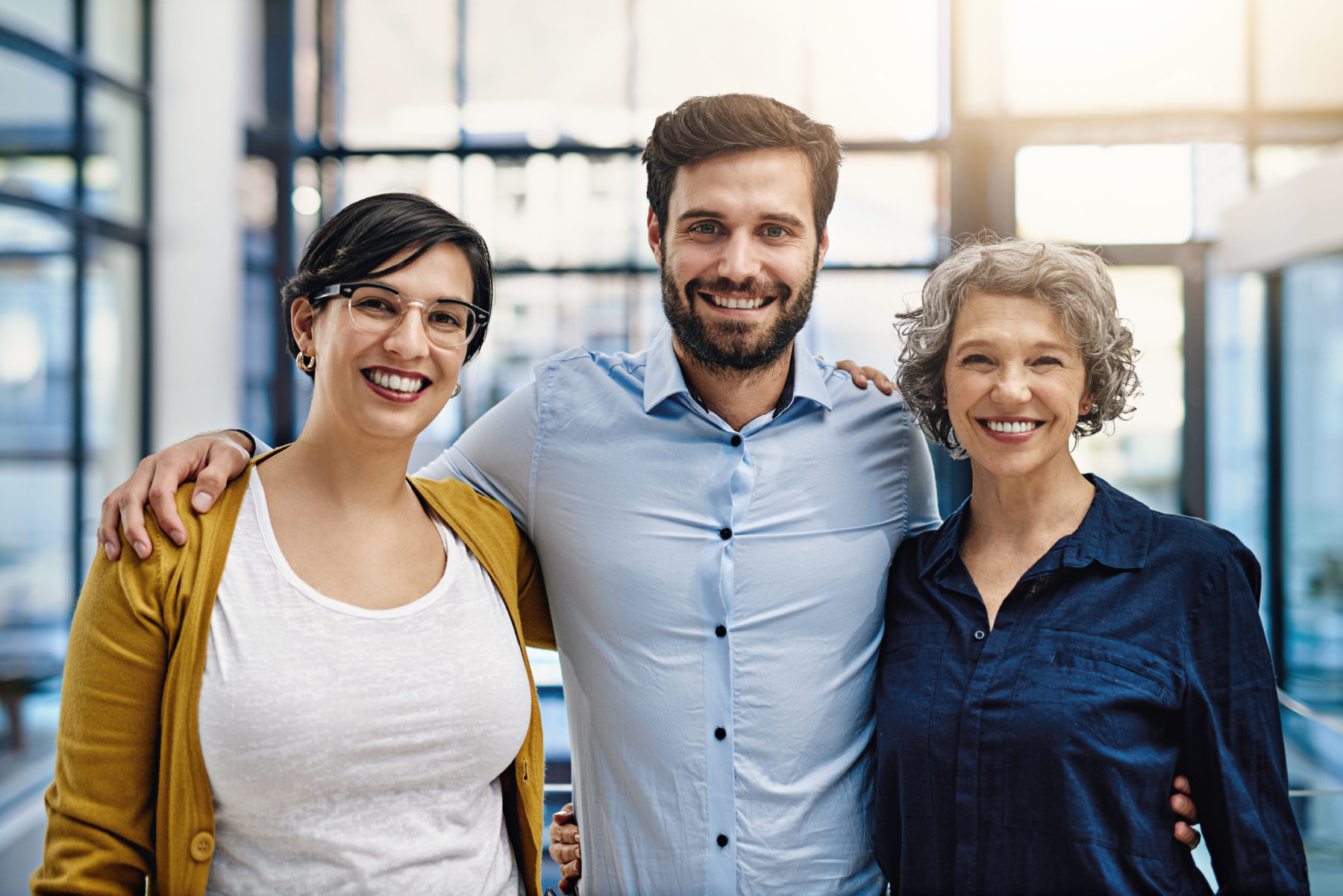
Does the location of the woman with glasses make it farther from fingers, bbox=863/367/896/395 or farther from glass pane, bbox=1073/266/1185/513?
glass pane, bbox=1073/266/1185/513

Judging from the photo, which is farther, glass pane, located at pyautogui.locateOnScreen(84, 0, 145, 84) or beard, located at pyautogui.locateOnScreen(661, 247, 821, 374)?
glass pane, located at pyautogui.locateOnScreen(84, 0, 145, 84)

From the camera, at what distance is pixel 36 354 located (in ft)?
15.3

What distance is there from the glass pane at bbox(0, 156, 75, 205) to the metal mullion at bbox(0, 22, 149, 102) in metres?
0.48

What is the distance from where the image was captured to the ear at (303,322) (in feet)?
4.37

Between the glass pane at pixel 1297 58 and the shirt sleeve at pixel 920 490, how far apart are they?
498 centimetres

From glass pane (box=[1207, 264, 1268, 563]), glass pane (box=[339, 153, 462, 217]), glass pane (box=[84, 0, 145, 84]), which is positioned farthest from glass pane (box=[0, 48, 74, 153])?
glass pane (box=[1207, 264, 1268, 563])

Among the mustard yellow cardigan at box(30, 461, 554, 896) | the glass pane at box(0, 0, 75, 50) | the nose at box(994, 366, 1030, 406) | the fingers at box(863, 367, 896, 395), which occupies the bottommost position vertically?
the mustard yellow cardigan at box(30, 461, 554, 896)

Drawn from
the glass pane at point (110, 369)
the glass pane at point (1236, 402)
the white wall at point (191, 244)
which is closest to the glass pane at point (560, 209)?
the white wall at point (191, 244)

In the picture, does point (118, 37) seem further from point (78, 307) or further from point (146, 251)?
point (78, 307)

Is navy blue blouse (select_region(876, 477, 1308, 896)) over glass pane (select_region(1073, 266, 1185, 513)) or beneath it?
beneath

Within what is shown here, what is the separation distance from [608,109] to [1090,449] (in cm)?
344

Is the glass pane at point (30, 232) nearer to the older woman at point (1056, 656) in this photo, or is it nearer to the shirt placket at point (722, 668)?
the shirt placket at point (722, 668)

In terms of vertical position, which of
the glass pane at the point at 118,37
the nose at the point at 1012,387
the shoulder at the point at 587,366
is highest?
the glass pane at the point at 118,37

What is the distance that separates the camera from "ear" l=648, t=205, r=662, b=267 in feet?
5.76
